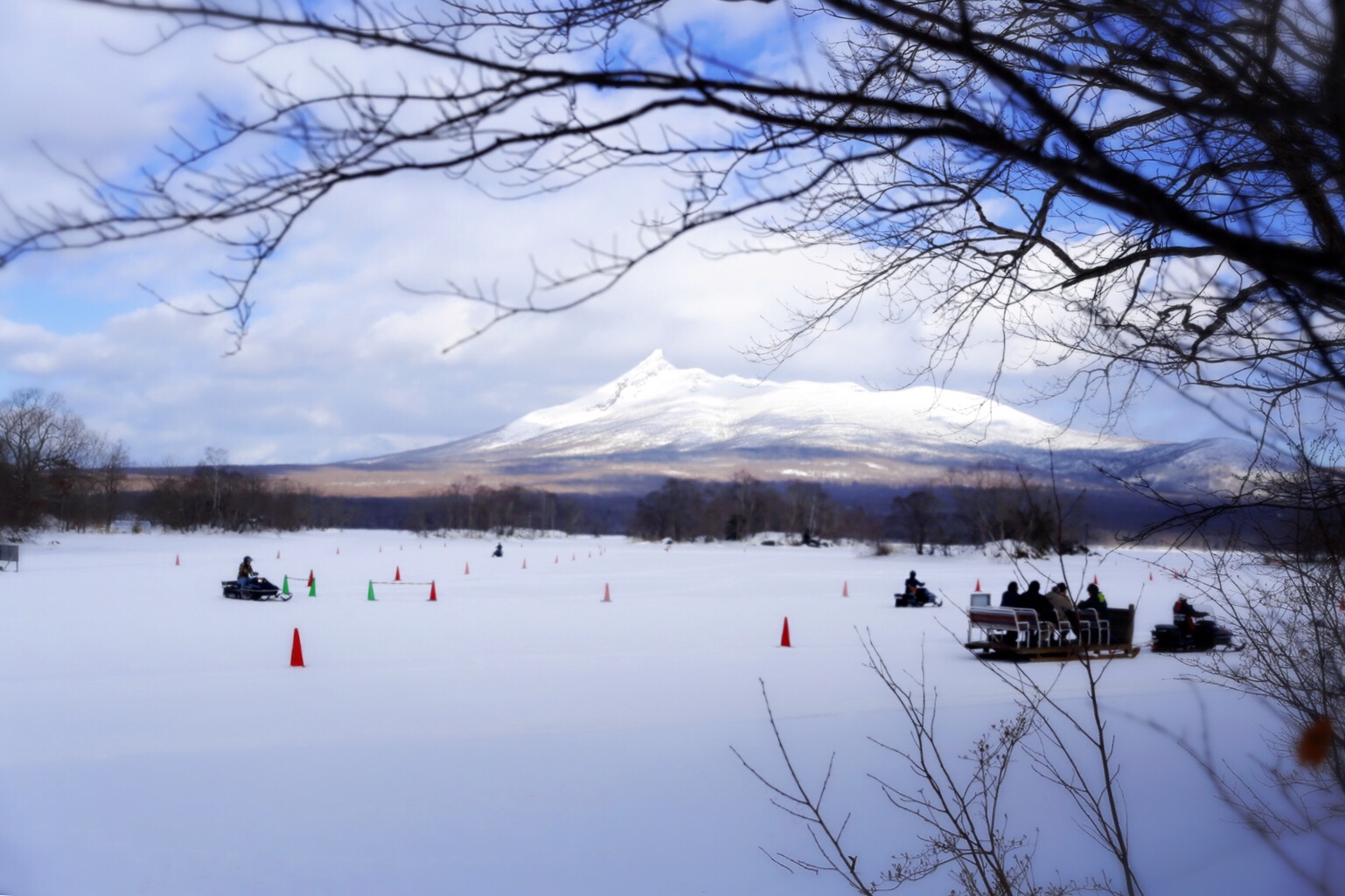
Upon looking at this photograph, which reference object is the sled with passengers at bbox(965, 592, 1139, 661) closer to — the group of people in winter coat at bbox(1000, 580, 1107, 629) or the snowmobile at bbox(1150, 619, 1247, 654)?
the group of people in winter coat at bbox(1000, 580, 1107, 629)

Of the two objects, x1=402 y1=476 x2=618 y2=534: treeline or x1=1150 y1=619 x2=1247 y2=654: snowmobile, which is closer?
x1=1150 y1=619 x2=1247 y2=654: snowmobile

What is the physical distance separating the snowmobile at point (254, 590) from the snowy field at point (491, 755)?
4823mm

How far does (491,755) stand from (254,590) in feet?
60.7

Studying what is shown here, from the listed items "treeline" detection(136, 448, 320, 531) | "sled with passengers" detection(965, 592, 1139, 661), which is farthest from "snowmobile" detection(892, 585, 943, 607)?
"treeline" detection(136, 448, 320, 531)

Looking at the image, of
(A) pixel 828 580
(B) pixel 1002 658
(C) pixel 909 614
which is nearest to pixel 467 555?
(A) pixel 828 580

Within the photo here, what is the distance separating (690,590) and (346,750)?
2382 centimetres

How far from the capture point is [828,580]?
41125 mm

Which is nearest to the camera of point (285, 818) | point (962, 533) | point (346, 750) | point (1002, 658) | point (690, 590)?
point (285, 818)

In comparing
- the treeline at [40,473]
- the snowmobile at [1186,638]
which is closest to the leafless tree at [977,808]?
the snowmobile at [1186,638]

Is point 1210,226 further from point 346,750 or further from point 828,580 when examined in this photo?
point 828,580

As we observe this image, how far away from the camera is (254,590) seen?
86.3ft

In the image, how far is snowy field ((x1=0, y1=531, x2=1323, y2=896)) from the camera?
7160 mm

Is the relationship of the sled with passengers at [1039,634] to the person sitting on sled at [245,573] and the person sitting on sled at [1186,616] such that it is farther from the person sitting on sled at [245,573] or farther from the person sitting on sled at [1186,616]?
the person sitting on sled at [245,573]

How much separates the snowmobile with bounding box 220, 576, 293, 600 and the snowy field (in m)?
4.82
